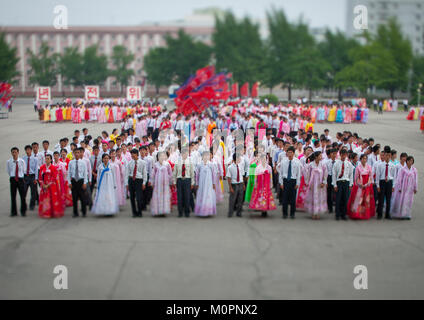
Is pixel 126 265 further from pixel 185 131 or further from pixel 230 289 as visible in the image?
pixel 185 131

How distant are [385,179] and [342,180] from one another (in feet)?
3.17

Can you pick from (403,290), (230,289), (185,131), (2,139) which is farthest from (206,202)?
(2,139)

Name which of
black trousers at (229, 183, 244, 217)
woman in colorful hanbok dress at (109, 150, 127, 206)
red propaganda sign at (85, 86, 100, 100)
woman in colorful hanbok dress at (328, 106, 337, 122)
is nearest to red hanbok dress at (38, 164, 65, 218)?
woman in colorful hanbok dress at (109, 150, 127, 206)

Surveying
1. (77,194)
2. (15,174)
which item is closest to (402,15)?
(77,194)

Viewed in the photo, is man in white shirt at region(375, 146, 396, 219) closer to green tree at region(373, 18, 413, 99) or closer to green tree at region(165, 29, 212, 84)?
green tree at region(373, 18, 413, 99)

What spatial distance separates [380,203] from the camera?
31.6 feet

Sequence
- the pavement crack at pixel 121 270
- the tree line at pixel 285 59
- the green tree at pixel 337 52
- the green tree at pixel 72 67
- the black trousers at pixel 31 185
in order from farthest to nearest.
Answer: the green tree at pixel 72 67, the green tree at pixel 337 52, the tree line at pixel 285 59, the black trousers at pixel 31 185, the pavement crack at pixel 121 270

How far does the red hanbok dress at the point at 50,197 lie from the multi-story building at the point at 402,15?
90.9 metres

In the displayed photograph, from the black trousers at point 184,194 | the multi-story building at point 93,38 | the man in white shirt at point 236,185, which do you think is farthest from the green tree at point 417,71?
the black trousers at point 184,194

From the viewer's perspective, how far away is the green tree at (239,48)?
53.8m

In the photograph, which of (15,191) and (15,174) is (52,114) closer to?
(15,174)

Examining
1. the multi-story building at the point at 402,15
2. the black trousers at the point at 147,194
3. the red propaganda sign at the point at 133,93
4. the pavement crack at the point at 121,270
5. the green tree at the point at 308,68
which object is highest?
the multi-story building at the point at 402,15

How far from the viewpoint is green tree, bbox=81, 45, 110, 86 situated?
65.3 metres

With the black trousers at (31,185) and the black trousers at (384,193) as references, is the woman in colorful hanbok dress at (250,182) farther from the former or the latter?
the black trousers at (31,185)
